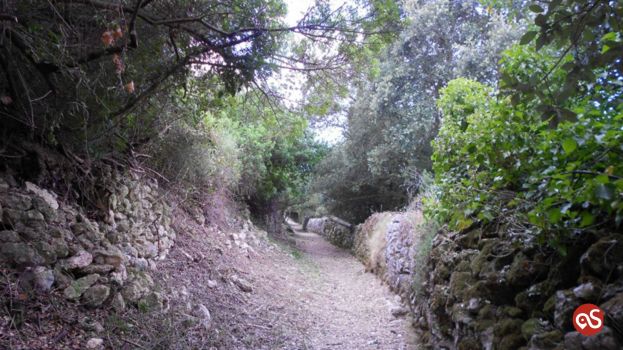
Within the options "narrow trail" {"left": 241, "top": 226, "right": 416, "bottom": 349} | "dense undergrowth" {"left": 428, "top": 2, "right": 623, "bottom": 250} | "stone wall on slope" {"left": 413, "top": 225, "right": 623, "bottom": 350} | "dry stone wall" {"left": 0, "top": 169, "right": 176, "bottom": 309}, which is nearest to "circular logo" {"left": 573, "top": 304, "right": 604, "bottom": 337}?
"stone wall on slope" {"left": 413, "top": 225, "right": 623, "bottom": 350}

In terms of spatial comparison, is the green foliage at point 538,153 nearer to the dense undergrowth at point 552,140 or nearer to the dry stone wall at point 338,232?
the dense undergrowth at point 552,140

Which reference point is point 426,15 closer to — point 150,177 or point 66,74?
point 150,177

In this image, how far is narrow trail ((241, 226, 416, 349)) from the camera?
5215 millimetres

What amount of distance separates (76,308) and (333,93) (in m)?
4.20

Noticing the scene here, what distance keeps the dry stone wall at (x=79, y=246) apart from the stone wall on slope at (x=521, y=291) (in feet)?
10.6

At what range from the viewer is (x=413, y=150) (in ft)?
35.1

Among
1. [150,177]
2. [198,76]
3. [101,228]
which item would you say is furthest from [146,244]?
[198,76]

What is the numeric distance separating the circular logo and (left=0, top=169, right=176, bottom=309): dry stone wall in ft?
12.3

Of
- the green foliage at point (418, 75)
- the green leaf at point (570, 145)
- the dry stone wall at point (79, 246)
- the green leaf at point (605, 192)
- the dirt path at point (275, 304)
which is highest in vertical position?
the green foliage at point (418, 75)

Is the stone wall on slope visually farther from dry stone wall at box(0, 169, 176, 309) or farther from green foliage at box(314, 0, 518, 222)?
green foliage at box(314, 0, 518, 222)

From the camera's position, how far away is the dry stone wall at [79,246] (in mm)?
3119

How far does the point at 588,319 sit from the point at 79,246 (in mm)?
4150

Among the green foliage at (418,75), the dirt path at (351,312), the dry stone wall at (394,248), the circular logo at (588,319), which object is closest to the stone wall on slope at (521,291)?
the circular logo at (588,319)

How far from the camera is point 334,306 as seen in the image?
6949 millimetres
